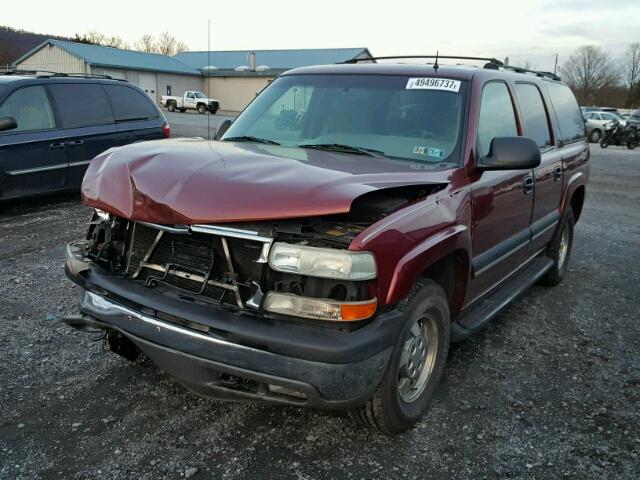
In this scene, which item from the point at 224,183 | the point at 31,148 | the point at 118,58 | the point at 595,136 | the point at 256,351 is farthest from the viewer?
the point at 118,58

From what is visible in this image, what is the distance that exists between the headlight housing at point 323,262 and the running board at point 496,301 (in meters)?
1.25

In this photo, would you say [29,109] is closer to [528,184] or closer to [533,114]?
[533,114]

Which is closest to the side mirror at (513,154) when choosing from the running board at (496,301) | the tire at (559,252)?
the running board at (496,301)

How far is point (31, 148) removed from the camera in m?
7.20

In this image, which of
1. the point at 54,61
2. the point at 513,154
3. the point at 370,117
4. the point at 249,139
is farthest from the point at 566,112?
the point at 54,61

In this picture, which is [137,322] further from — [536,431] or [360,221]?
[536,431]

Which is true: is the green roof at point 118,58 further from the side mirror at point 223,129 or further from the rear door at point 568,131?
the rear door at point 568,131

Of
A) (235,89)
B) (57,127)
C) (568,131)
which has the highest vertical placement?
(235,89)

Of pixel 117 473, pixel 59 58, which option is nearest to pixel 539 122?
pixel 117 473

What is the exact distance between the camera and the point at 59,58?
45.6 meters

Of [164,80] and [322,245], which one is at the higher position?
[164,80]

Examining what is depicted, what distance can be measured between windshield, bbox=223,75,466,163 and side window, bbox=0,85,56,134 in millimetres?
4457

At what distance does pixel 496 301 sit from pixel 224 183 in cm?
238

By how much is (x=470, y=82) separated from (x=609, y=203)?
8675 millimetres
